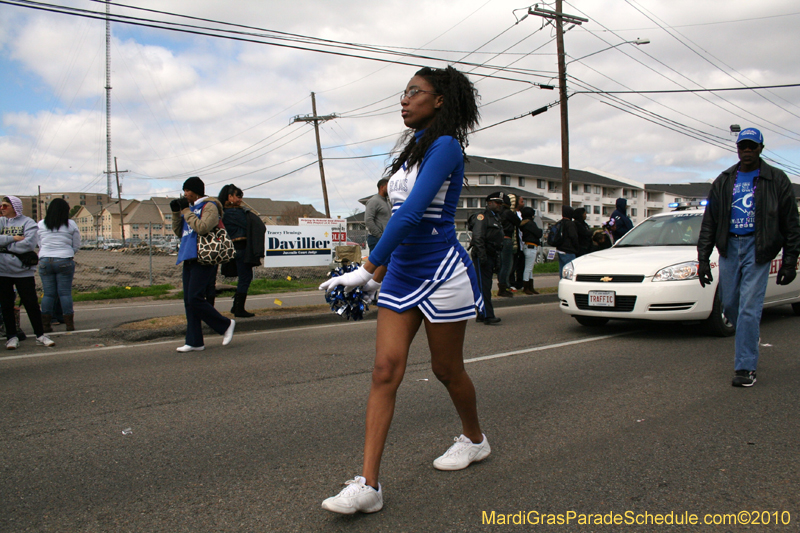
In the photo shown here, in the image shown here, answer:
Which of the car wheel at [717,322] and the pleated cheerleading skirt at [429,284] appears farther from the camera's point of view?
the car wheel at [717,322]

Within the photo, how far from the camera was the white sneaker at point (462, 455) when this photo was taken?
3037mm

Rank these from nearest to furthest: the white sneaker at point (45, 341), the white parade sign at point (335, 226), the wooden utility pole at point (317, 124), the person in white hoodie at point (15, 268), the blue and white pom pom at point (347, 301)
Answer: the blue and white pom pom at point (347, 301) < the person in white hoodie at point (15, 268) < the white sneaker at point (45, 341) < the white parade sign at point (335, 226) < the wooden utility pole at point (317, 124)

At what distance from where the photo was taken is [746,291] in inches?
182

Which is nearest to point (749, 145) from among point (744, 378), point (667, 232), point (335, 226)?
point (744, 378)

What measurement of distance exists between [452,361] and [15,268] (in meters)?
5.95

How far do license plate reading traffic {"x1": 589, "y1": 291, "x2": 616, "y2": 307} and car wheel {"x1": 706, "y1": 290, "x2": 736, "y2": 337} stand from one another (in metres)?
1.09

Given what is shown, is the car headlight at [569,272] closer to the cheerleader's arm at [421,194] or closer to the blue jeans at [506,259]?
the blue jeans at [506,259]

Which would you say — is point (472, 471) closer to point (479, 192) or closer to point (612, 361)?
point (612, 361)

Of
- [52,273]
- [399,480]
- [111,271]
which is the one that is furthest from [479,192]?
[399,480]

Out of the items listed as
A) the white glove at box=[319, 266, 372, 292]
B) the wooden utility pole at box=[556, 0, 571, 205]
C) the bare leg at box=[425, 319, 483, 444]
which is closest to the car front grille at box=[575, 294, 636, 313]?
the bare leg at box=[425, 319, 483, 444]

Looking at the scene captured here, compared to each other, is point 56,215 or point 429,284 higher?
point 56,215

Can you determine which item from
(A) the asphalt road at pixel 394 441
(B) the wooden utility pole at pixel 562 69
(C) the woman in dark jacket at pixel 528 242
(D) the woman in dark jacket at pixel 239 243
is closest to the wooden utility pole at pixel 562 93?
(B) the wooden utility pole at pixel 562 69

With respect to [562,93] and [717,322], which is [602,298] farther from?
[562,93]

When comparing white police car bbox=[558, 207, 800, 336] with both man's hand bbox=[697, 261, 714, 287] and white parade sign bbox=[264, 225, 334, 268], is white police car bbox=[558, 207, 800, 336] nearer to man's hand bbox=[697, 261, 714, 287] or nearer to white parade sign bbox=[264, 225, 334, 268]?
man's hand bbox=[697, 261, 714, 287]
